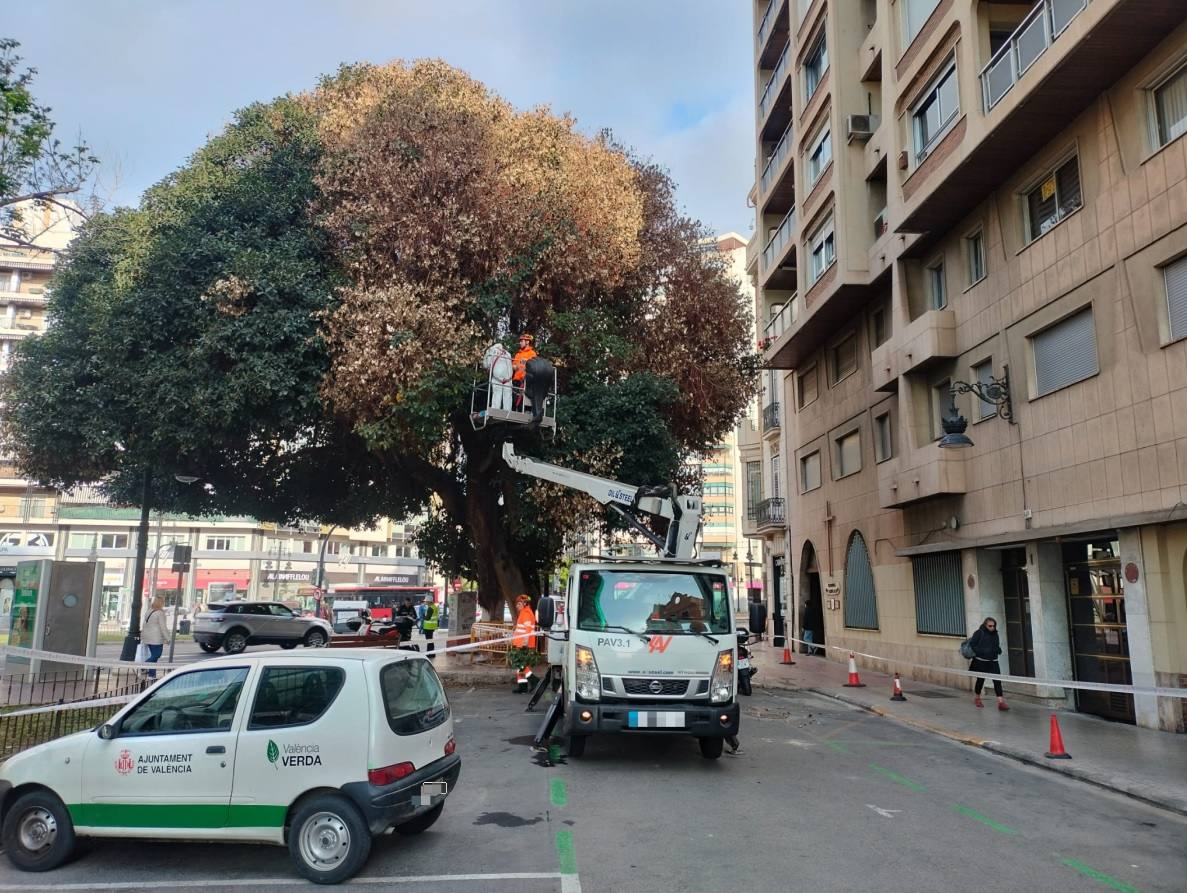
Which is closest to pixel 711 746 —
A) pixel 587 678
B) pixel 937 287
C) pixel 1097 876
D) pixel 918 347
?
pixel 587 678

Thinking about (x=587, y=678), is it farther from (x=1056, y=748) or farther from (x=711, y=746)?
(x=1056, y=748)

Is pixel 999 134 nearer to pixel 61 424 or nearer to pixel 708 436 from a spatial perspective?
pixel 708 436

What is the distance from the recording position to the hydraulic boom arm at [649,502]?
38.2 feet

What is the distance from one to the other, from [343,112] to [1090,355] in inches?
592

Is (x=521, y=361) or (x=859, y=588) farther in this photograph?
(x=859, y=588)

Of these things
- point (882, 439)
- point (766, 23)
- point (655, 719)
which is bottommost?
point (655, 719)

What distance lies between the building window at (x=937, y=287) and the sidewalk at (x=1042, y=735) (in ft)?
26.2

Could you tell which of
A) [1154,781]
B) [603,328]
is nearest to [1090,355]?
[1154,781]

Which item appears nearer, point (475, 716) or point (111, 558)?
point (475, 716)

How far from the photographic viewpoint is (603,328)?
17.9 m

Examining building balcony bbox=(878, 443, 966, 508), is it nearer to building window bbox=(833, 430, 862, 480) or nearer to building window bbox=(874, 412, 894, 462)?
building window bbox=(874, 412, 894, 462)

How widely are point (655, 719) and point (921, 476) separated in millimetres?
10637

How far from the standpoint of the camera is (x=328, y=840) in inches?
220


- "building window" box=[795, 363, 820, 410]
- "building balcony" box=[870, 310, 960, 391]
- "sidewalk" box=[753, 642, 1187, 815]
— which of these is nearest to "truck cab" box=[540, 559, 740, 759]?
"sidewalk" box=[753, 642, 1187, 815]
